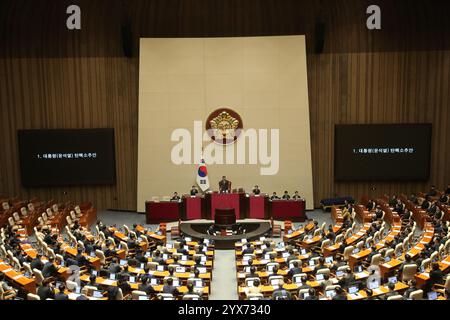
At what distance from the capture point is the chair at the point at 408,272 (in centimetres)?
1133

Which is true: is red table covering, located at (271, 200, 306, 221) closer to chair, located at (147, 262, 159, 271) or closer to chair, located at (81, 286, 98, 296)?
chair, located at (147, 262, 159, 271)

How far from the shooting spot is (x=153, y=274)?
12297 mm

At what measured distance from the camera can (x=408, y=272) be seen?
1141 cm

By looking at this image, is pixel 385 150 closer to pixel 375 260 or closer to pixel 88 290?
pixel 375 260

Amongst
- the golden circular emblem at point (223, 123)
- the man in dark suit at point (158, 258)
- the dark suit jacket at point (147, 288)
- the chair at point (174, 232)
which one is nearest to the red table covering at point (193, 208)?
the chair at point (174, 232)

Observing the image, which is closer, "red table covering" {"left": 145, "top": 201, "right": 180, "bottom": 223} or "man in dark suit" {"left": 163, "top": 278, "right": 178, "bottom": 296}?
"man in dark suit" {"left": 163, "top": 278, "right": 178, "bottom": 296}

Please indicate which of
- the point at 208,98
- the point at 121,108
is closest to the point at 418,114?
the point at 208,98

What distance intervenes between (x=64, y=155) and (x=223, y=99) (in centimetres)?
772

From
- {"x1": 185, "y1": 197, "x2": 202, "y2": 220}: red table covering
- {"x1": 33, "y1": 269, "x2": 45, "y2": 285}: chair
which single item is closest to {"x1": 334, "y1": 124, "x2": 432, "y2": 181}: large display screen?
{"x1": 185, "y1": 197, "x2": 202, "y2": 220}: red table covering

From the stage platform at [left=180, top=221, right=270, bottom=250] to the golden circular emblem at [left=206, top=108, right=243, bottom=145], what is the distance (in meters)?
4.32

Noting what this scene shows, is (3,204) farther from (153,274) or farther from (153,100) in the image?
(153,274)

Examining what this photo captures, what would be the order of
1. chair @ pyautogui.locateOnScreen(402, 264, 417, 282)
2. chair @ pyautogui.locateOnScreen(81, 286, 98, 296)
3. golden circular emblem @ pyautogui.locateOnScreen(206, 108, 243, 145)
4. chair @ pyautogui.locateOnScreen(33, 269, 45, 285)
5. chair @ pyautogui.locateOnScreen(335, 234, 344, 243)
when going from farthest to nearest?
1. golden circular emblem @ pyautogui.locateOnScreen(206, 108, 243, 145)
2. chair @ pyautogui.locateOnScreen(335, 234, 344, 243)
3. chair @ pyautogui.locateOnScreen(33, 269, 45, 285)
4. chair @ pyautogui.locateOnScreen(402, 264, 417, 282)
5. chair @ pyautogui.locateOnScreen(81, 286, 98, 296)

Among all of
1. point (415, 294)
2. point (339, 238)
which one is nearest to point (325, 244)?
point (339, 238)

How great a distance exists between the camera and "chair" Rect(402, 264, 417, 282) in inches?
446
